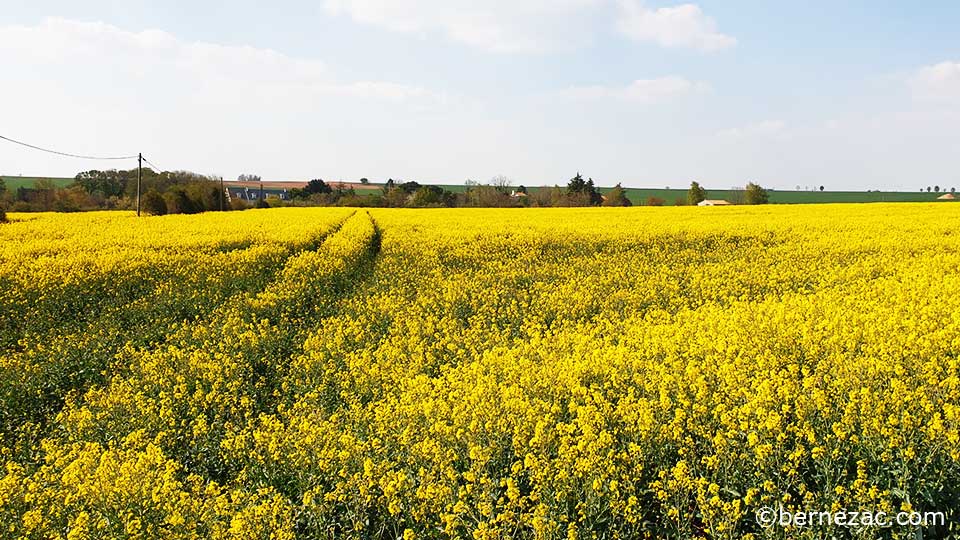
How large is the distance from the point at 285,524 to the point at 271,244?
15283mm

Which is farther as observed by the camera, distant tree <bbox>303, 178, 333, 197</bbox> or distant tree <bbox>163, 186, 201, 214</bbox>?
distant tree <bbox>303, 178, 333, 197</bbox>

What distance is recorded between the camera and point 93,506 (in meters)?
4.36

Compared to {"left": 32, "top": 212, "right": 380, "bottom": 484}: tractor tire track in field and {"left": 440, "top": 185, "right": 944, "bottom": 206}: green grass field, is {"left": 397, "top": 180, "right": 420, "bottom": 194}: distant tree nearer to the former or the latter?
{"left": 440, "top": 185, "right": 944, "bottom": 206}: green grass field

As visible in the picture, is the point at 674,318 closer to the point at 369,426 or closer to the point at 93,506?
the point at 369,426

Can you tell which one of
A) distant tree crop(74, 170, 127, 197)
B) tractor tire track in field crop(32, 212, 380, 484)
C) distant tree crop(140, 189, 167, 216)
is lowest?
tractor tire track in field crop(32, 212, 380, 484)

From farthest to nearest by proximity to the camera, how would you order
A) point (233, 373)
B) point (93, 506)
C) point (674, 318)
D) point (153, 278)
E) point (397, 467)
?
point (153, 278) < point (674, 318) < point (233, 373) < point (397, 467) < point (93, 506)

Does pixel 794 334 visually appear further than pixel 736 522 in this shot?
Yes

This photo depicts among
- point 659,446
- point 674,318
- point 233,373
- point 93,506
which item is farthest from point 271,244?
point 659,446

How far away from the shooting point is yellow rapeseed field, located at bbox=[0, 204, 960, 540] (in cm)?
389

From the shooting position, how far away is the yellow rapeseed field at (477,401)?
12.8ft

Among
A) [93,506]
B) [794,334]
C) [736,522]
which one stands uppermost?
[794,334]

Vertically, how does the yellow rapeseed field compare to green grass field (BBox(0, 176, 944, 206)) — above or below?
below

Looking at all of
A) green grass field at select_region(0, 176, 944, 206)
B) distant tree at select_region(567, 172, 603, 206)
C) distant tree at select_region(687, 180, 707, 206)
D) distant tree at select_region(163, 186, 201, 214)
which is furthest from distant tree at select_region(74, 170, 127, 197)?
distant tree at select_region(687, 180, 707, 206)
